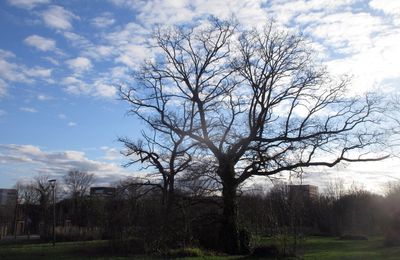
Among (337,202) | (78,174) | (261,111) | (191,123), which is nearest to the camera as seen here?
(261,111)

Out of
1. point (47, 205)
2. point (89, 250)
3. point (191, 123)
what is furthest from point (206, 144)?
point (47, 205)

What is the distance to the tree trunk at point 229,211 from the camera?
2973cm

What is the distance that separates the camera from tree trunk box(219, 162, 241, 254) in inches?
1171

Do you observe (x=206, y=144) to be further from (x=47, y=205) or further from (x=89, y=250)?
(x=47, y=205)

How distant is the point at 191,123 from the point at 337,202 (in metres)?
45.7

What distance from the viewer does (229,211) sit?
3027 cm

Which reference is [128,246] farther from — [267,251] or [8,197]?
[8,197]

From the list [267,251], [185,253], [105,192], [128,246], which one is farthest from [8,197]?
[267,251]

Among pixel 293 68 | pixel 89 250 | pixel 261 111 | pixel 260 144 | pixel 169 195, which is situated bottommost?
pixel 89 250

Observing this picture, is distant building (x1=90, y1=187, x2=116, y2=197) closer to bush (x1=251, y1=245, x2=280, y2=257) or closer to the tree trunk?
the tree trunk

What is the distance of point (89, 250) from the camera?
29.9 meters

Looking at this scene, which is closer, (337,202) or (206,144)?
(206,144)

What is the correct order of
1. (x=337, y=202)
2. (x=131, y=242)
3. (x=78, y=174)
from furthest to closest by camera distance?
(x=78, y=174) → (x=337, y=202) → (x=131, y=242)

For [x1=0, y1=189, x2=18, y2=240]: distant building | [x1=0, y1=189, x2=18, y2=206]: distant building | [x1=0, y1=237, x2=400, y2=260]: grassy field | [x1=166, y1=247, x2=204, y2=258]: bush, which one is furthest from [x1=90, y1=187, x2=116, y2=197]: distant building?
[x1=0, y1=189, x2=18, y2=206]: distant building
